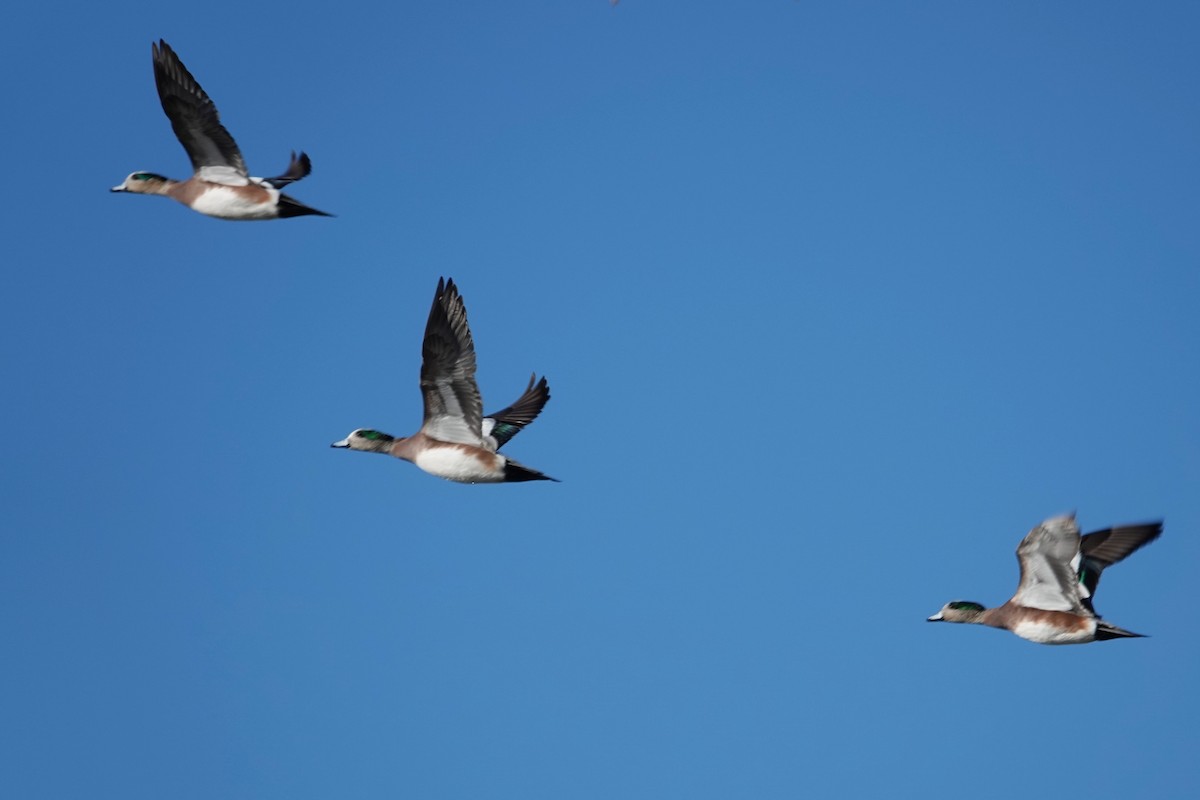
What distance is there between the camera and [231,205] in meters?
31.2

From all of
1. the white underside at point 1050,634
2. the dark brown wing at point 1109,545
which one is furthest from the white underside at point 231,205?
the dark brown wing at point 1109,545

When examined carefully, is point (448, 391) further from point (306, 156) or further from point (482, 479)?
point (306, 156)

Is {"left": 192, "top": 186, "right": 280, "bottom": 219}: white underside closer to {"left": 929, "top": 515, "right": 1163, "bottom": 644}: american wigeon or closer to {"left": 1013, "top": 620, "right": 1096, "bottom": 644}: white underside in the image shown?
{"left": 929, "top": 515, "right": 1163, "bottom": 644}: american wigeon

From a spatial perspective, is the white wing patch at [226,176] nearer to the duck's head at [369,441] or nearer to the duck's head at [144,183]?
the duck's head at [144,183]

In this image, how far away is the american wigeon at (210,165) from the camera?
3005cm

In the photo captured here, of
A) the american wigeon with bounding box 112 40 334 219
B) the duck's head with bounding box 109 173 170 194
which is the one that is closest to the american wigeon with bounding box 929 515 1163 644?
the american wigeon with bounding box 112 40 334 219

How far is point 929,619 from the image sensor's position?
33.9m

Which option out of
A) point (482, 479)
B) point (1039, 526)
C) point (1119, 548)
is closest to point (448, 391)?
point (482, 479)

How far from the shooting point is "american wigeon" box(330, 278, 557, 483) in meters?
29.0

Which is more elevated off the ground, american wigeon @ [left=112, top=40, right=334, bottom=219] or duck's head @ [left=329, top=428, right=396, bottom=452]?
american wigeon @ [left=112, top=40, right=334, bottom=219]

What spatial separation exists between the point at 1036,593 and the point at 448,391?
35.0 ft

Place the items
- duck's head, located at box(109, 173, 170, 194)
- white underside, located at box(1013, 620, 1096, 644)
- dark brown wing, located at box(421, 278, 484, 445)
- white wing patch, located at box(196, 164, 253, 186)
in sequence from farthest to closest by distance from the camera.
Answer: duck's head, located at box(109, 173, 170, 194) → white underside, located at box(1013, 620, 1096, 644) → white wing patch, located at box(196, 164, 253, 186) → dark brown wing, located at box(421, 278, 484, 445)

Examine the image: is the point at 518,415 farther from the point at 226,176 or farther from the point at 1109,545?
the point at 1109,545

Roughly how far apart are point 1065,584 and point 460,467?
34.0ft
